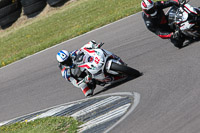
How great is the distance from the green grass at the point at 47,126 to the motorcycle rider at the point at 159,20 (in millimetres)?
3295

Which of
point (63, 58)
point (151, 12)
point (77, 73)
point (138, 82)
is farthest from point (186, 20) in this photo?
point (63, 58)

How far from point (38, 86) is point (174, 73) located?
4906 millimetres

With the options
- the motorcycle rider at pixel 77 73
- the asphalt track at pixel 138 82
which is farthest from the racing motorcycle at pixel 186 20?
the motorcycle rider at pixel 77 73

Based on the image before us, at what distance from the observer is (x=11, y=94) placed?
37.2 ft

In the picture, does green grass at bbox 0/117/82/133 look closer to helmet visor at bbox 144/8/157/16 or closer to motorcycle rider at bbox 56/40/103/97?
motorcycle rider at bbox 56/40/103/97

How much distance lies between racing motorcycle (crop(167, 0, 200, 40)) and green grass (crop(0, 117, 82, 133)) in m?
3.48

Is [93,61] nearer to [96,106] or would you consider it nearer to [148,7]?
[96,106]

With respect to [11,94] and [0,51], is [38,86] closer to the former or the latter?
[11,94]

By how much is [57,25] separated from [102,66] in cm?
1150

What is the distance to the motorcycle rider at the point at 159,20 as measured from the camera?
8816 mm

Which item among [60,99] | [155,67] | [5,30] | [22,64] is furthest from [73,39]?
[5,30]

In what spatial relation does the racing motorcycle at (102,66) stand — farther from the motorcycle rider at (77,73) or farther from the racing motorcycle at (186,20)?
the racing motorcycle at (186,20)

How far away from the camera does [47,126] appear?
788 cm

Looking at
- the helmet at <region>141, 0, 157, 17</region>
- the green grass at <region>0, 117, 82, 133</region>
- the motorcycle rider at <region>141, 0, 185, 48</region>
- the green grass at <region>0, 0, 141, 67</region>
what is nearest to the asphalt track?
the motorcycle rider at <region>141, 0, 185, 48</region>
